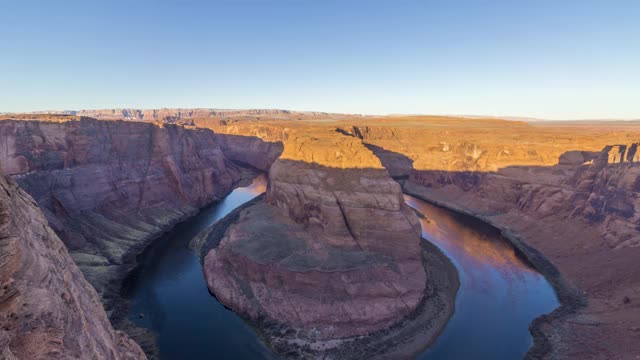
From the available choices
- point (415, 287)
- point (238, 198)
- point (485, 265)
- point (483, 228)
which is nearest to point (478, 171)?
point (483, 228)

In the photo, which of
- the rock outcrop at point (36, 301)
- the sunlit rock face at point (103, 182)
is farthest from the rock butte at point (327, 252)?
the rock outcrop at point (36, 301)

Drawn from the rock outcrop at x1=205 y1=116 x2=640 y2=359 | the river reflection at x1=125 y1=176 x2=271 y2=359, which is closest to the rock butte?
the river reflection at x1=125 y1=176 x2=271 y2=359

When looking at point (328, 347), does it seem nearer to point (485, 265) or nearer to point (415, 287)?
point (415, 287)

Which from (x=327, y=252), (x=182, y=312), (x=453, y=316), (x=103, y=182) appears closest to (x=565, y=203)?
(x=453, y=316)

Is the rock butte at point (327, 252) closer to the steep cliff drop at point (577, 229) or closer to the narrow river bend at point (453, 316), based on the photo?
the narrow river bend at point (453, 316)

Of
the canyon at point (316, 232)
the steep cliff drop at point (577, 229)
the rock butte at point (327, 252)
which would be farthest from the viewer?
the rock butte at point (327, 252)

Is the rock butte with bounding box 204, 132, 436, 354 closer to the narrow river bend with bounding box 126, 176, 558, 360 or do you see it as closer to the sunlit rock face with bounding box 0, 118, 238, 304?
the narrow river bend with bounding box 126, 176, 558, 360

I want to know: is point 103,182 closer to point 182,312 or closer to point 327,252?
point 182,312

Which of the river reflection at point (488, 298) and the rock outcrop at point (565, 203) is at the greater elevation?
the rock outcrop at point (565, 203)
